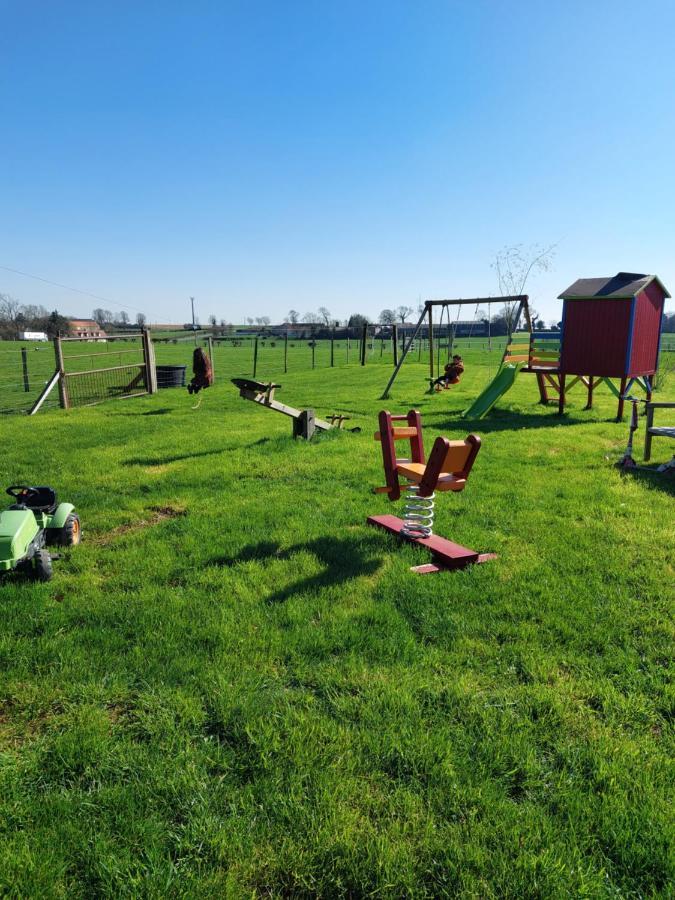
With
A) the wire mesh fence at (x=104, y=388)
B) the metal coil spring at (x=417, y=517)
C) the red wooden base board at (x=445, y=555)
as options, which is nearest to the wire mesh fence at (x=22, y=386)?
the wire mesh fence at (x=104, y=388)

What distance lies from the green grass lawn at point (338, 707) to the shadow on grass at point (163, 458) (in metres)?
2.12

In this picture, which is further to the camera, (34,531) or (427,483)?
(427,483)

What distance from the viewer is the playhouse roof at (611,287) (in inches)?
464

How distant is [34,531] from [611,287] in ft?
40.9

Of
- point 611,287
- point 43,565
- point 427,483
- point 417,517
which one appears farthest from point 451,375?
point 43,565

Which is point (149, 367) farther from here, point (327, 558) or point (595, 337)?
point (327, 558)

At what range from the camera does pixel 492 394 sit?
1258 centimetres

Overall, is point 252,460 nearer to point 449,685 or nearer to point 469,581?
point 469,581

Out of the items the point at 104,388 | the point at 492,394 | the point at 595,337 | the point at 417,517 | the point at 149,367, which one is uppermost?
the point at 595,337

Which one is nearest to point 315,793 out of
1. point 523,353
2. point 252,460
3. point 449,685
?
point 449,685

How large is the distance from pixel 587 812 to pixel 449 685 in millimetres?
909

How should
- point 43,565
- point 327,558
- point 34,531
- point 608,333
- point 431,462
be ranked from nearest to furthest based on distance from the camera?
point 43,565 → point 34,531 → point 431,462 → point 327,558 → point 608,333

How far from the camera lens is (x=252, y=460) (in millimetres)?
8281

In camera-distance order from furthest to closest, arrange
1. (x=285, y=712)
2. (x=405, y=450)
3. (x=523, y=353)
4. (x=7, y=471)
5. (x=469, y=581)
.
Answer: (x=523, y=353), (x=405, y=450), (x=7, y=471), (x=469, y=581), (x=285, y=712)
